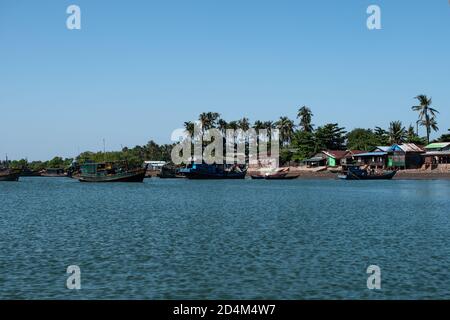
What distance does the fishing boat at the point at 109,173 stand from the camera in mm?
108406

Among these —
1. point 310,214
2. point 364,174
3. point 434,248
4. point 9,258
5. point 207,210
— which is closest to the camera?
point 9,258

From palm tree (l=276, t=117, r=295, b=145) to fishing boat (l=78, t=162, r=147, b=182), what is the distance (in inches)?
2656

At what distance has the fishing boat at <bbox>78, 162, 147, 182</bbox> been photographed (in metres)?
108

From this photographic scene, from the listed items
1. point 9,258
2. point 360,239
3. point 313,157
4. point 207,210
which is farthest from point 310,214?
point 313,157

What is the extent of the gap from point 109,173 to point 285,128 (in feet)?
238

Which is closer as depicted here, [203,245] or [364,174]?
[203,245]

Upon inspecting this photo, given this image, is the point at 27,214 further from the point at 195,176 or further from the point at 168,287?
the point at 195,176

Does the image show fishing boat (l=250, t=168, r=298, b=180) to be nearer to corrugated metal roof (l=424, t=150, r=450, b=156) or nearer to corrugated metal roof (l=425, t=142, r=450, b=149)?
corrugated metal roof (l=425, t=142, r=450, b=149)

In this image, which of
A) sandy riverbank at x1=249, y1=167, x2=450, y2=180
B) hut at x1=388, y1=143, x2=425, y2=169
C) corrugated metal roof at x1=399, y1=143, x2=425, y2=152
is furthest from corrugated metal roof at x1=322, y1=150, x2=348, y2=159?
corrugated metal roof at x1=399, y1=143, x2=425, y2=152

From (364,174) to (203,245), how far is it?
94130mm

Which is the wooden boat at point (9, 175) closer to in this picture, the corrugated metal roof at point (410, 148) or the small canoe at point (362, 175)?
the small canoe at point (362, 175)

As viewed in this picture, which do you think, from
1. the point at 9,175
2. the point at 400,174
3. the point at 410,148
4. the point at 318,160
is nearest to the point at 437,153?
the point at 410,148

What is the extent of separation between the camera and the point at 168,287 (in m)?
18.5

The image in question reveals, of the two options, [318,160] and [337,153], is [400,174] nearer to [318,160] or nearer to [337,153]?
[337,153]
